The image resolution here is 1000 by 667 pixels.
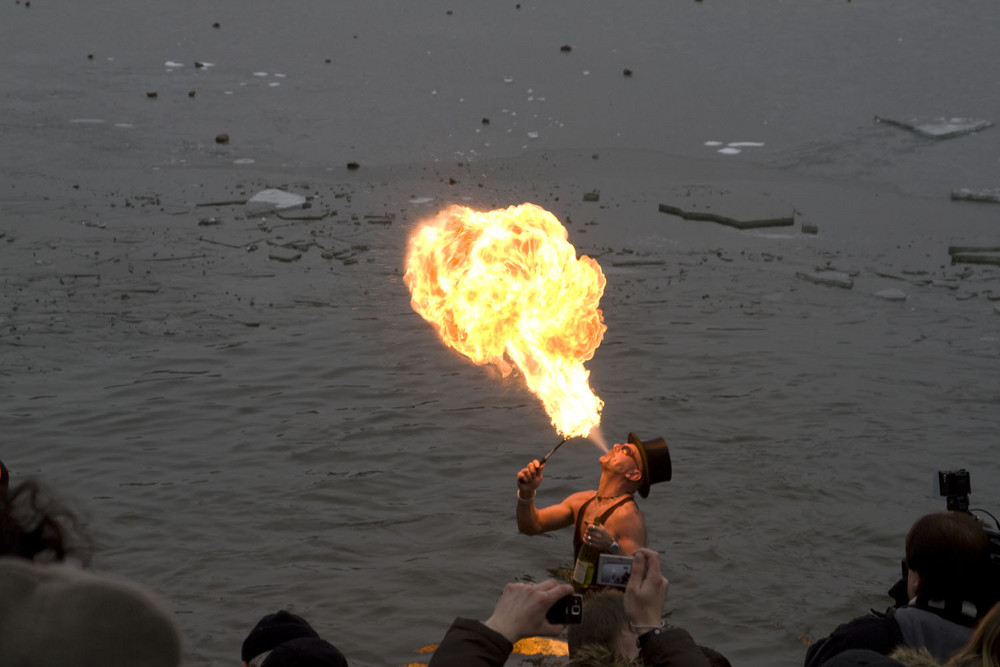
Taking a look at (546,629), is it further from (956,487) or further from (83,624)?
(956,487)

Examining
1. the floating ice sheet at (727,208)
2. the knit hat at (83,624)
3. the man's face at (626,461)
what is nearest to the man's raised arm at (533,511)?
the man's face at (626,461)

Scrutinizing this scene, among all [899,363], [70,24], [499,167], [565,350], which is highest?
[70,24]

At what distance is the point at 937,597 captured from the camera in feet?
15.0

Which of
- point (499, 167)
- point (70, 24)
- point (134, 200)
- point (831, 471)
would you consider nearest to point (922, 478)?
point (831, 471)

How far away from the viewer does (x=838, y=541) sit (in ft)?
29.5

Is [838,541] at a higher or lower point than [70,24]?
lower

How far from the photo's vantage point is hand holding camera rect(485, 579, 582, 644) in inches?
138

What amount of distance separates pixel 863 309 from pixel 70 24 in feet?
60.5

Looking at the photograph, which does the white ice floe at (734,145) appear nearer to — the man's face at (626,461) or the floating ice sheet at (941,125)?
the floating ice sheet at (941,125)

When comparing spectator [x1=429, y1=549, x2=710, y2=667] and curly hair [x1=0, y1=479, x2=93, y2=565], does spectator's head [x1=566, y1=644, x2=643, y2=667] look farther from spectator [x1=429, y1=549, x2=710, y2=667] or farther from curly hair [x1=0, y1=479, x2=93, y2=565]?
curly hair [x1=0, y1=479, x2=93, y2=565]

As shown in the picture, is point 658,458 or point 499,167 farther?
point 499,167

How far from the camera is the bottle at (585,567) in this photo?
22.0ft

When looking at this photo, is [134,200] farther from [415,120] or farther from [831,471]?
[831,471]

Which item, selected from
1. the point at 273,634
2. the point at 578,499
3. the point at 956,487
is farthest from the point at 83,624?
the point at 578,499
